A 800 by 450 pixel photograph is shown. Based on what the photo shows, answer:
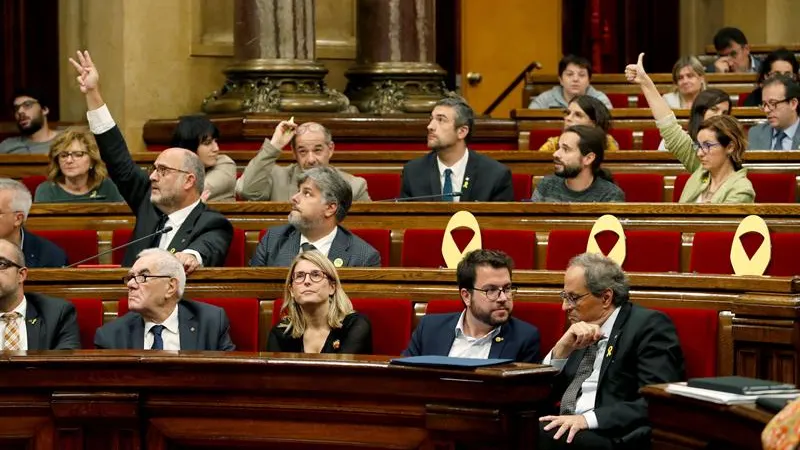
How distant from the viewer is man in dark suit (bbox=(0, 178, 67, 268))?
5352 millimetres

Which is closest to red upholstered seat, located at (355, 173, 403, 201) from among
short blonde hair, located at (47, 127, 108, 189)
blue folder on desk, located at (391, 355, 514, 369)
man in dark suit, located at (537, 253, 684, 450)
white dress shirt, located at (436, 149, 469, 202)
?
white dress shirt, located at (436, 149, 469, 202)

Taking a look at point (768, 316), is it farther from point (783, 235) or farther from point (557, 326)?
point (783, 235)

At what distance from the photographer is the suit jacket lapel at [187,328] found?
181 inches

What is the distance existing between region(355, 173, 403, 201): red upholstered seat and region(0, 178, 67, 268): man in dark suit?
2.00 metres

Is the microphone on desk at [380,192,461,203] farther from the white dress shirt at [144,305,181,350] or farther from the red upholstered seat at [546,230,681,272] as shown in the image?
the white dress shirt at [144,305,181,350]

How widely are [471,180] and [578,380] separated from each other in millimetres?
2294

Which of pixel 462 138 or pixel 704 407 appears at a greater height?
pixel 462 138

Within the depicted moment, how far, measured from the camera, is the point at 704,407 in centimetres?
312

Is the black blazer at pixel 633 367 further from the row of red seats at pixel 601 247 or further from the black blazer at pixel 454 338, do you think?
the row of red seats at pixel 601 247

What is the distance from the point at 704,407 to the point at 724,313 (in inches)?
45.2

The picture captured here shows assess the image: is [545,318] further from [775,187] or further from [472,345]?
[775,187]

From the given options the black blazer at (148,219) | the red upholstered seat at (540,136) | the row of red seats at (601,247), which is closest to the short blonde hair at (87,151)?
the row of red seats at (601,247)

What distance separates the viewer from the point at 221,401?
364 cm

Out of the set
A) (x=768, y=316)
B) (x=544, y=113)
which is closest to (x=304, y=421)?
(x=768, y=316)
